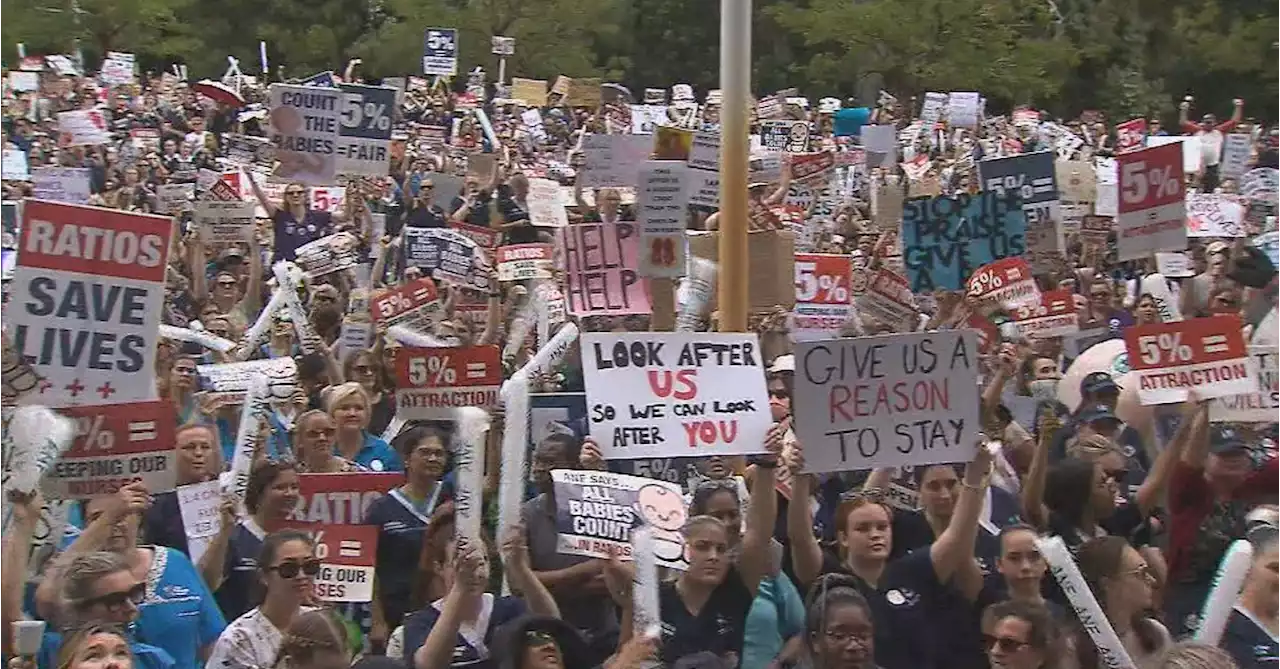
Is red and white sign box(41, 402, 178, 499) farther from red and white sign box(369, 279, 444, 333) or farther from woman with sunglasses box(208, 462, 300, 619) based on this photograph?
red and white sign box(369, 279, 444, 333)

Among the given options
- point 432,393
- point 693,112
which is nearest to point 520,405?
point 432,393

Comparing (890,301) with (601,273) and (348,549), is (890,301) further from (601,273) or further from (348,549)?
(348,549)

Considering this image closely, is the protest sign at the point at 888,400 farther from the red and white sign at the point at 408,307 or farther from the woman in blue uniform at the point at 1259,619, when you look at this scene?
the red and white sign at the point at 408,307

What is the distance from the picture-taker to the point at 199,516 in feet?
21.4

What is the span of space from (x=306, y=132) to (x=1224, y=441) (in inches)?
280

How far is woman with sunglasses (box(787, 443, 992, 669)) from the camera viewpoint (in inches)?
234

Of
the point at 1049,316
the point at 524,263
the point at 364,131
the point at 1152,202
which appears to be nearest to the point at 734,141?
the point at 1049,316

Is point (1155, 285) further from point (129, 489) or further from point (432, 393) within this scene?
point (129, 489)

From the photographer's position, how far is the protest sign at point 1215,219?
15.7m

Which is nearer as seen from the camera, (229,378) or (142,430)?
(142,430)

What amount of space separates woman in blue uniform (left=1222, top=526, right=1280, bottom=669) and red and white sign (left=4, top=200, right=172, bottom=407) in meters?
3.61

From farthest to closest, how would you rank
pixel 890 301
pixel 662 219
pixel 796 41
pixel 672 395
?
pixel 796 41
pixel 890 301
pixel 662 219
pixel 672 395

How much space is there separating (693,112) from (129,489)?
1949 centimetres

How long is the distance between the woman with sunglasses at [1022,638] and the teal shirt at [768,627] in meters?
0.66
